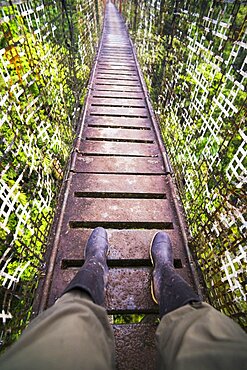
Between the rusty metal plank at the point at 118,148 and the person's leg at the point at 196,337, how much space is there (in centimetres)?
200

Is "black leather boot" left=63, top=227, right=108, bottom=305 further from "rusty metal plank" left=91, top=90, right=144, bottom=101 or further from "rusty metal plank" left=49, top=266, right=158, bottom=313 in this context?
"rusty metal plank" left=91, top=90, right=144, bottom=101

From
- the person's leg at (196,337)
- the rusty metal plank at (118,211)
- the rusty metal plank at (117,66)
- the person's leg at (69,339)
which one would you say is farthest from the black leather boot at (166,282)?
the rusty metal plank at (117,66)

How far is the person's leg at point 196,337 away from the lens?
2.35 ft

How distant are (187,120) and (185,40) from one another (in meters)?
1.06

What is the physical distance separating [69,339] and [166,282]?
2.72 ft

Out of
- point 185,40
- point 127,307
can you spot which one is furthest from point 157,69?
point 127,307

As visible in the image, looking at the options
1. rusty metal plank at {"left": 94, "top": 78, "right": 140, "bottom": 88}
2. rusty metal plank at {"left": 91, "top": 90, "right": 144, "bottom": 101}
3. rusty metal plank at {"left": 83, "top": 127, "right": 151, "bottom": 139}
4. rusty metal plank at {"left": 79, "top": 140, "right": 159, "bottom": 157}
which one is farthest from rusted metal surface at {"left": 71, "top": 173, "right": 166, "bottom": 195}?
rusty metal plank at {"left": 94, "top": 78, "right": 140, "bottom": 88}

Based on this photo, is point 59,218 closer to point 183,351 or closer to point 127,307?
point 127,307

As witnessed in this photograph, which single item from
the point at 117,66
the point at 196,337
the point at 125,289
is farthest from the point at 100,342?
the point at 117,66

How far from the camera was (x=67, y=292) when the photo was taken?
113cm

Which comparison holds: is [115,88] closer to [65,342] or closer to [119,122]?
[119,122]

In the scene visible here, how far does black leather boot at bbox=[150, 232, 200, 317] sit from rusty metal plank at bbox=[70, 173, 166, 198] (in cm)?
63

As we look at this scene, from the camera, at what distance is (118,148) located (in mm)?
3072

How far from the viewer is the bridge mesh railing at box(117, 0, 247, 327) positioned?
1.54 m
